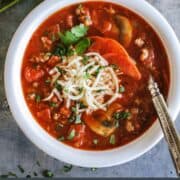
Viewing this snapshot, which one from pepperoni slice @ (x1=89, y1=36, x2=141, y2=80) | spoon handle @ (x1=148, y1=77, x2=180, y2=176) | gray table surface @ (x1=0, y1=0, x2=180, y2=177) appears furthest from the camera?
gray table surface @ (x1=0, y1=0, x2=180, y2=177)

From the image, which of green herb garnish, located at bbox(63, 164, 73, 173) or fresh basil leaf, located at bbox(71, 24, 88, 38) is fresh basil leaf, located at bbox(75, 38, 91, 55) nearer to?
fresh basil leaf, located at bbox(71, 24, 88, 38)

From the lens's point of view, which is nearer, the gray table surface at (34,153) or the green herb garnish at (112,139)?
the green herb garnish at (112,139)

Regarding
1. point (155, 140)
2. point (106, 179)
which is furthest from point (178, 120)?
point (106, 179)

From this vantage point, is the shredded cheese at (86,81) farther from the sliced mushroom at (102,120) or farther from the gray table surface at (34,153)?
the gray table surface at (34,153)

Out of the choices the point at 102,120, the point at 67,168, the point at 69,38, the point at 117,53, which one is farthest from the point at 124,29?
the point at 67,168

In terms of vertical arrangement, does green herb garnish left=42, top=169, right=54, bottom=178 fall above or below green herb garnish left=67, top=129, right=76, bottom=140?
below

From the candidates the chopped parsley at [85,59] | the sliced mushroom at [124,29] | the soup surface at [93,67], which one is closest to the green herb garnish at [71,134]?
the soup surface at [93,67]

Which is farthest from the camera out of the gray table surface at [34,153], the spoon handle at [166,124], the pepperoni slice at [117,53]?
the gray table surface at [34,153]

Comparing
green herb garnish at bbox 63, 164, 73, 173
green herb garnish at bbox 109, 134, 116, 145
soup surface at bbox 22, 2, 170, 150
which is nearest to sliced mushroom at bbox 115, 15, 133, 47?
soup surface at bbox 22, 2, 170, 150

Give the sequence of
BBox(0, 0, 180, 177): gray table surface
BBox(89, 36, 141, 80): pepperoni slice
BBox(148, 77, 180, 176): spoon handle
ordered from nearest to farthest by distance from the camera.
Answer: BBox(148, 77, 180, 176): spoon handle
BBox(89, 36, 141, 80): pepperoni slice
BBox(0, 0, 180, 177): gray table surface
